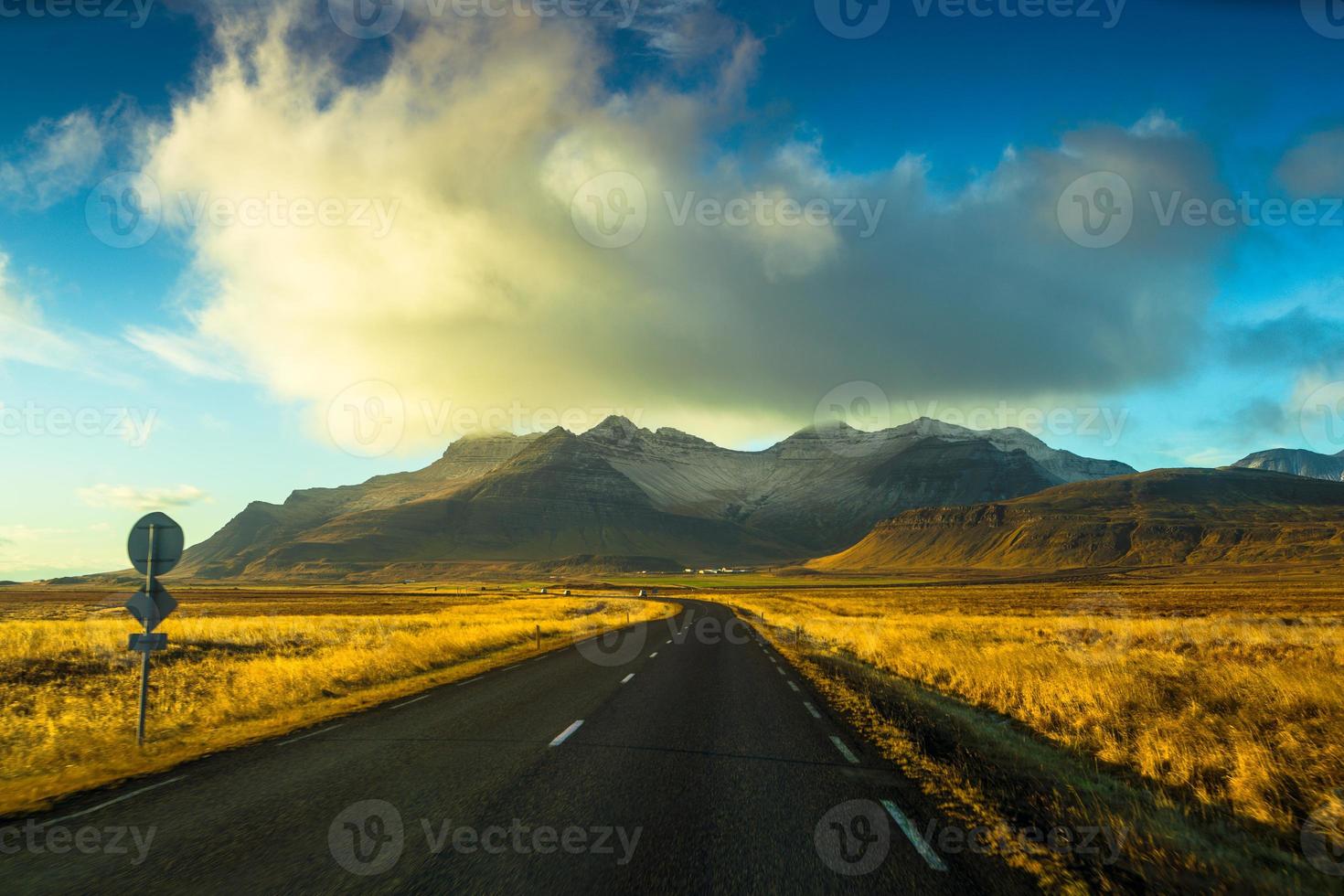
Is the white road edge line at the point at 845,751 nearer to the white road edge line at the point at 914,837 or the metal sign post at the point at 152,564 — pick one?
the white road edge line at the point at 914,837

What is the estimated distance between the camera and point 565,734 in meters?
10.9

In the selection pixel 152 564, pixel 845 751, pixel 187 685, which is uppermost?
pixel 152 564

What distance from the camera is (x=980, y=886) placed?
5355 millimetres

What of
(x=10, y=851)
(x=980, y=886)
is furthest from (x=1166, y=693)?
(x=10, y=851)

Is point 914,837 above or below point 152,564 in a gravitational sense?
below

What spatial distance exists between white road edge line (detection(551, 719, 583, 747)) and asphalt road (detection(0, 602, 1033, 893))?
0.04 meters

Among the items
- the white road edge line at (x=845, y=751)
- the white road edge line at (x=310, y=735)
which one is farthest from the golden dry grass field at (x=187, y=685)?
the white road edge line at (x=845, y=751)

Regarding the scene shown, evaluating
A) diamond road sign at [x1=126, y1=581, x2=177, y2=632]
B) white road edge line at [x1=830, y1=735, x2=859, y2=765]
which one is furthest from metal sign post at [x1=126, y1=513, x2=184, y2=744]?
white road edge line at [x1=830, y1=735, x2=859, y2=765]

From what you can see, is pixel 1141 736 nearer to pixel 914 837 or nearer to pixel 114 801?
pixel 914 837

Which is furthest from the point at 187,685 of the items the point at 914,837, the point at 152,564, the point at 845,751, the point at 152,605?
the point at 914,837

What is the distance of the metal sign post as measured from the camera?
10.5m

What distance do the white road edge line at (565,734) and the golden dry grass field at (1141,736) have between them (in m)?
4.41

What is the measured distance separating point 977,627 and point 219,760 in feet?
94.9

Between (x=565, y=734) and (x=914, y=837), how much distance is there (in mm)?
5909
